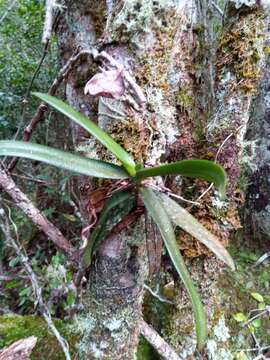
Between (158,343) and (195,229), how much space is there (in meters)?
0.38

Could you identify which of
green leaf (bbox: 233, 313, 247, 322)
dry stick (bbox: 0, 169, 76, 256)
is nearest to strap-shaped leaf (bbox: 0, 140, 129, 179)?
dry stick (bbox: 0, 169, 76, 256)

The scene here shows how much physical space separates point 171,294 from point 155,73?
496 mm

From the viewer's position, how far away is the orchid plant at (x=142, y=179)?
0.48m

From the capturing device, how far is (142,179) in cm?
52

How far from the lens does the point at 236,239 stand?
162cm

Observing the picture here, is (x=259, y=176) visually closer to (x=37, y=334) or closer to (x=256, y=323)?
(x=256, y=323)

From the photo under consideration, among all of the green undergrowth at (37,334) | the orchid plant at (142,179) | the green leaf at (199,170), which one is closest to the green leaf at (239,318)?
the green undergrowth at (37,334)

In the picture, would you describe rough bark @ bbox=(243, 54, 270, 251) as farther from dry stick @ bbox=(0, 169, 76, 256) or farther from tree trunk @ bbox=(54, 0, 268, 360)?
dry stick @ bbox=(0, 169, 76, 256)

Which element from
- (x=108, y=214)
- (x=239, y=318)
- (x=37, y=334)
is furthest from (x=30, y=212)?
(x=239, y=318)

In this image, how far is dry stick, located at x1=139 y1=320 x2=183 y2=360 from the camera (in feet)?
2.49

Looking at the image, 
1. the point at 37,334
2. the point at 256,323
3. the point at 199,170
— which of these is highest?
the point at 199,170

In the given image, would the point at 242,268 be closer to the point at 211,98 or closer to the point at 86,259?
the point at 211,98

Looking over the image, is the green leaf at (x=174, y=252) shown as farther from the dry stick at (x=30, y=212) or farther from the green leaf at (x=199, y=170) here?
the dry stick at (x=30, y=212)

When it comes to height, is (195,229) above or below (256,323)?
above
